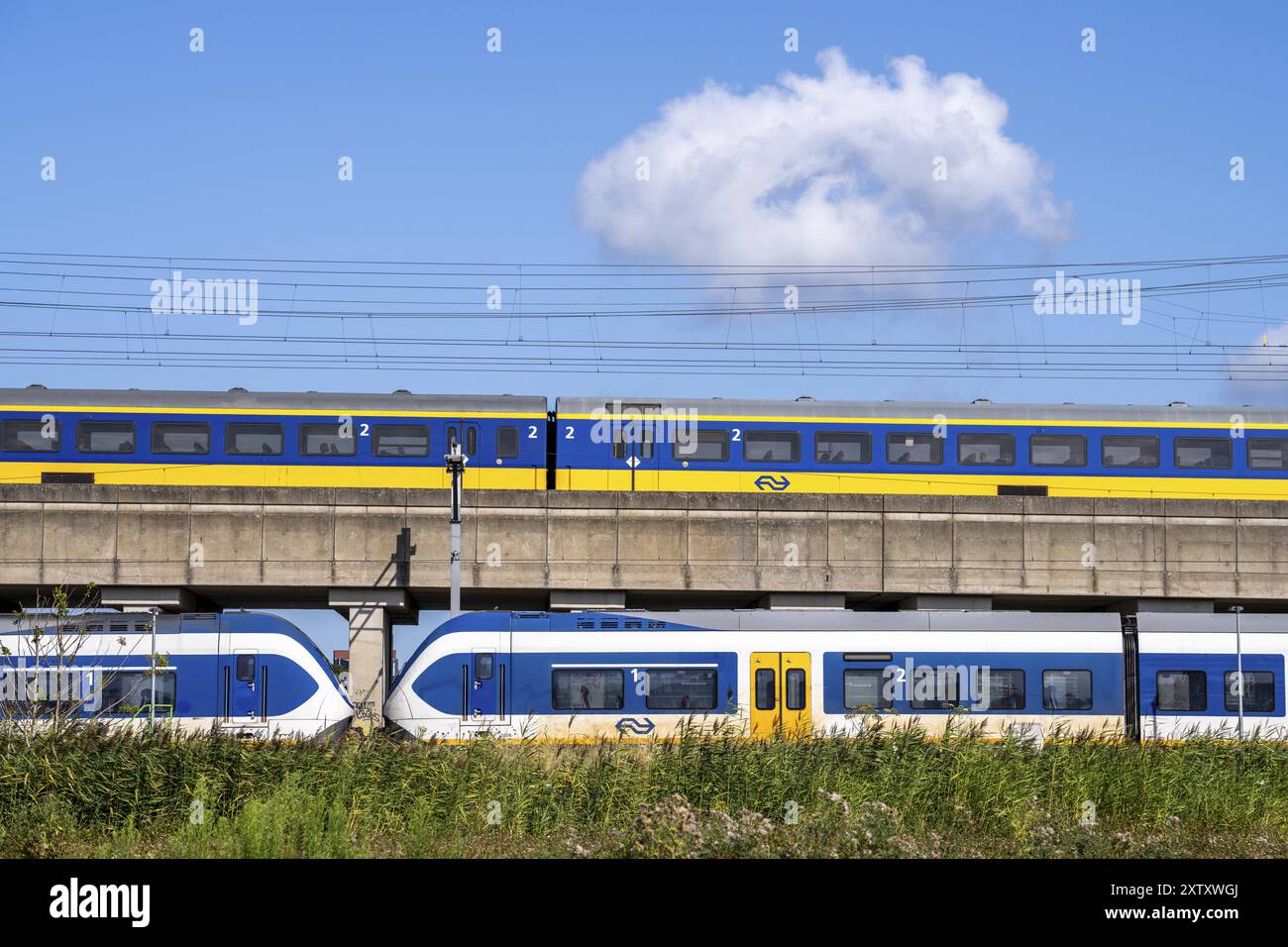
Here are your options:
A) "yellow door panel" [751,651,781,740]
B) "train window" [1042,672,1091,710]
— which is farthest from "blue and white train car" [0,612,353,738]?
"train window" [1042,672,1091,710]

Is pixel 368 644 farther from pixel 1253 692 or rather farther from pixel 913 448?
pixel 1253 692

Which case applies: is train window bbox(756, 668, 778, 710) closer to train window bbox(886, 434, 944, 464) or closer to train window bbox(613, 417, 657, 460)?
train window bbox(613, 417, 657, 460)

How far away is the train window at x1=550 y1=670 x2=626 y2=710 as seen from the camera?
83.0ft

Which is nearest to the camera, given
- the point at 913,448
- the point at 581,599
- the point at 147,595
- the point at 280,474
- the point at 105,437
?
the point at 147,595

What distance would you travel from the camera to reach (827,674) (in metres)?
25.5

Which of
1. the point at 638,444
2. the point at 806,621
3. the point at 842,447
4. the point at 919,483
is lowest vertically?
the point at 806,621

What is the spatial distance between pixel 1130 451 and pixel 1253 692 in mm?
12043

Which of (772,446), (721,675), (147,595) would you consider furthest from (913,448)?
(147,595)

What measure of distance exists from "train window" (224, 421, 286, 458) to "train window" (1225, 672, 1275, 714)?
23.1 meters

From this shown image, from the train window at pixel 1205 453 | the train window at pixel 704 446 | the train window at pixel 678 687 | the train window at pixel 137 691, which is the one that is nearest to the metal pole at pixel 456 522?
the train window at pixel 678 687

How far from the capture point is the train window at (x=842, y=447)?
3672 cm

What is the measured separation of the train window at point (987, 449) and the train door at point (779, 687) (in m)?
13.4
